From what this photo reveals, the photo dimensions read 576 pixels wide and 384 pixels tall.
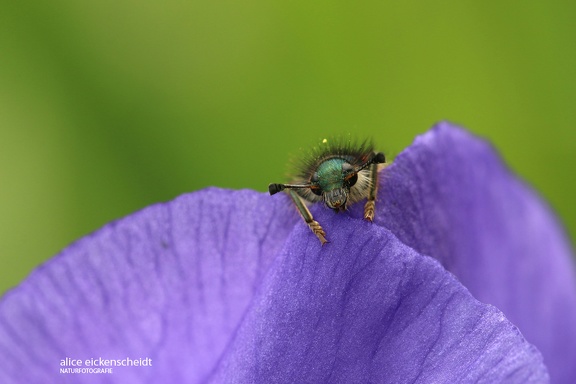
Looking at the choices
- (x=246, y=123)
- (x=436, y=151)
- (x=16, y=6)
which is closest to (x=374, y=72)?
(x=246, y=123)

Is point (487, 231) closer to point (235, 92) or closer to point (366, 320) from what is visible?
point (366, 320)

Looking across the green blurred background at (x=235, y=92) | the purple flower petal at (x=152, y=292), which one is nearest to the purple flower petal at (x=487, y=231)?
the purple flower petal at (x=152, y=292)

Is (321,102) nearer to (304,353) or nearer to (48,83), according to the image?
(48,83)

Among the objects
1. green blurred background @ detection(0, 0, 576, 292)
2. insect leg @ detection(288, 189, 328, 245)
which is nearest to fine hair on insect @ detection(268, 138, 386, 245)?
insect leg @ detection(288, 189, 328, 245)

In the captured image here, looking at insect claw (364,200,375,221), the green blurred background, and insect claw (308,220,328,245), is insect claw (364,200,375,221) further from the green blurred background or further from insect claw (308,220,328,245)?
the green blurred background

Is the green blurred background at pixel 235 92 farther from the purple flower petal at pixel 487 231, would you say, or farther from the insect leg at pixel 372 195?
the insect leg at pixel 372 195

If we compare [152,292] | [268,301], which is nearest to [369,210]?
[268,301]
